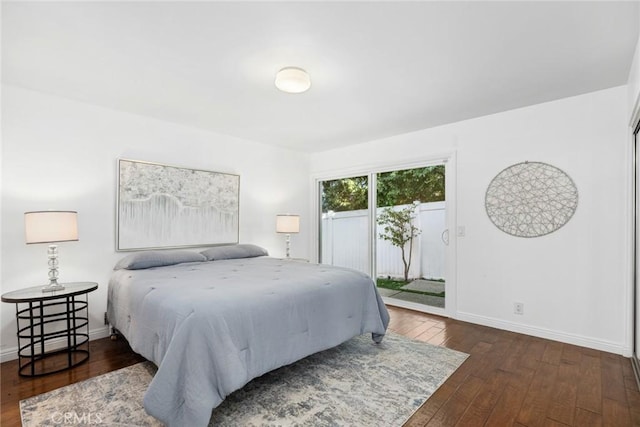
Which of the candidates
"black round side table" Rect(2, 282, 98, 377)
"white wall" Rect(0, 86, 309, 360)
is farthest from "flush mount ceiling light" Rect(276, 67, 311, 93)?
"black round side table" Rect(2, 282, 98, 377)

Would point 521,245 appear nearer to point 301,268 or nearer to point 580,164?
point 580,164

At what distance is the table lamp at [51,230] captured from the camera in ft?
7.93

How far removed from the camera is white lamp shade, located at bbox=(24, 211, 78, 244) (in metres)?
2.42

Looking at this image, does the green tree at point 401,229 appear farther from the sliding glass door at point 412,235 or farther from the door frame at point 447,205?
the door frame at point 447,205

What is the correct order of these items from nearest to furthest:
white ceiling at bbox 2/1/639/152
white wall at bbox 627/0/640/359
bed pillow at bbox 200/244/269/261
A: 1. white ceiling at bbox 2/1/639/152
2. white wall at bbox 627/0/640/359
3. bed pillow at bbox 200/244/269/261

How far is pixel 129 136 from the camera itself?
3377 mm

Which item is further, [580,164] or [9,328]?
[580,164]

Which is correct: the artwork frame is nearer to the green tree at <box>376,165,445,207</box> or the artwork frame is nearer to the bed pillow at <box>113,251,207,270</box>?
the bed pillow at <box>113,251,207,270</box>

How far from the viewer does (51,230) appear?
2.47 m

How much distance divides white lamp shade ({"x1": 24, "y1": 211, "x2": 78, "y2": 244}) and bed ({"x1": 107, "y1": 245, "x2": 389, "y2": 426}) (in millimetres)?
588

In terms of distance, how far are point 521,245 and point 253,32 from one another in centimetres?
319

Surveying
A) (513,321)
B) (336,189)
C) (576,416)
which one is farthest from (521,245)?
(336,189)

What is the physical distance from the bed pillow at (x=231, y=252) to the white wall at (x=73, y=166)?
2.88 ft

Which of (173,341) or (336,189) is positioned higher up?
(336,189)
